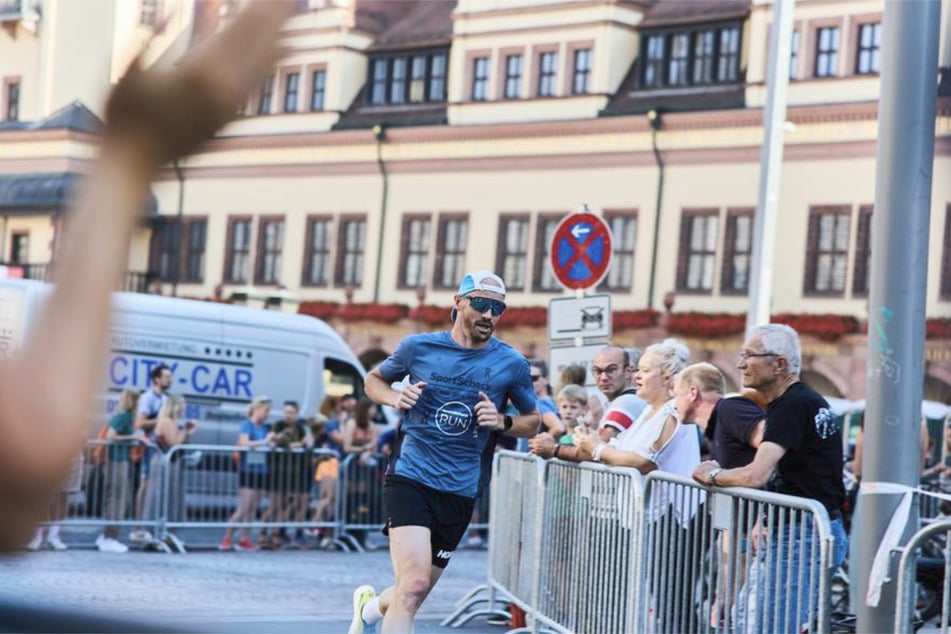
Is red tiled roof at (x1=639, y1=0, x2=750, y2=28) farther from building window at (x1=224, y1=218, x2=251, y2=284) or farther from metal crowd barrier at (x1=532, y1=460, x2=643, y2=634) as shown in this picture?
metal crowd barrier at (x1=532, y1=460, x2=643, y2=634)

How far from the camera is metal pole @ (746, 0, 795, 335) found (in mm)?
23953

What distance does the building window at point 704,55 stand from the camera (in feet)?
159

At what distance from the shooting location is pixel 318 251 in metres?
55.4

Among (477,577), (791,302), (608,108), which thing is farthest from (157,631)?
(608,108)

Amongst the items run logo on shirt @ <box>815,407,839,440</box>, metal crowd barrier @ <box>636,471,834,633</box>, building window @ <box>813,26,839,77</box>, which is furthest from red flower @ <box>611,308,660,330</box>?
run logo on shirt @ <box>815,407,839,440</box>

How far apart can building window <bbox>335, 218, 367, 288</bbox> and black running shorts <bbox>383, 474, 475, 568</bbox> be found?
148 ft

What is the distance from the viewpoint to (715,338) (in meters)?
46.7

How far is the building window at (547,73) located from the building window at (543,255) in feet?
10.7

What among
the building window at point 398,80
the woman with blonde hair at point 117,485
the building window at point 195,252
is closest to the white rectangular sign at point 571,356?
the woman with blonde hair at point 117,485

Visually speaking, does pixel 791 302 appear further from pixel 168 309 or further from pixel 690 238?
pixel 168 309

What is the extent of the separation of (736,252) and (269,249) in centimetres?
1556

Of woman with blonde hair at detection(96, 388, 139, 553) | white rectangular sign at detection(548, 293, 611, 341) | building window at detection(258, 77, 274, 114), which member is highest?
white rectangular sign at detection(548, 293, 611, 341)

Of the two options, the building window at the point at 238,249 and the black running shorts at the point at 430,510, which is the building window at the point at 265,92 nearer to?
the black running shorts at the point at 430,510

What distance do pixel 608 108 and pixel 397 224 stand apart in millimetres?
7208
